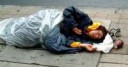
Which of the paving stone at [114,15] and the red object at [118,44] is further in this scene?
the paving stone at [114,15]

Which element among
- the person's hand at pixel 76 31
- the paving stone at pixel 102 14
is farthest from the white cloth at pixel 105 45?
the paving stone at pixel 102 14

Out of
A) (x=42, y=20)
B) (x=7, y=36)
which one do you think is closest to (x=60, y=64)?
(x=42, y=20)

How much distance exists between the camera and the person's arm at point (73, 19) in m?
4.68

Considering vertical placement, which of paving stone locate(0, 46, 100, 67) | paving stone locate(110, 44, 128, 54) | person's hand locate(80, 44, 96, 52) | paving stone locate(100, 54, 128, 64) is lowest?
paving stone locate(0, 46, 100, 67)

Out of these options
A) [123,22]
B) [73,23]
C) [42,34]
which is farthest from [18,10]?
[123,22]

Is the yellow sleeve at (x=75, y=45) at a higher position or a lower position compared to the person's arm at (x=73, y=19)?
lower

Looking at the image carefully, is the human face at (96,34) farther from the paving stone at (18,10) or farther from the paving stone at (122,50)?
the paving stone at (18,10)

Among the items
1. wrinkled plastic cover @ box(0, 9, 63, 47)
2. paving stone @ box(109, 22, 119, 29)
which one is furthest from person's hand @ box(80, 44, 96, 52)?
paving stone @ box(109, 22, 119, 29)

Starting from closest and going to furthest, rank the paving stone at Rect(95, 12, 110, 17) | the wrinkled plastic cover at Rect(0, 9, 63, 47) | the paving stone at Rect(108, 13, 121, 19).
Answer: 1. the wrinkled plastic cover at Rect(0, 9, 63, 47)
2. the paving stone at Rect(108, 13, 121, 19)
3. the paving stone at Rect(95, 12, 110, 17)

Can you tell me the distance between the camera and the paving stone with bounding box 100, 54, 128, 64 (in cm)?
422

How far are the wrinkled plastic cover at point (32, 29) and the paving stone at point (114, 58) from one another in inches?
37.7

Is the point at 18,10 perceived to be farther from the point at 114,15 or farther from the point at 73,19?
the point at 73,19

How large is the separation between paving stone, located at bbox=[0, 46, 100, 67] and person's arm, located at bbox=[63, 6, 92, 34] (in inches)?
A: 19.7

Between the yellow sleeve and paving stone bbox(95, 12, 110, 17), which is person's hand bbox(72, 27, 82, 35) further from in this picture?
paving stone bbox(95, 12, 110, 17)
